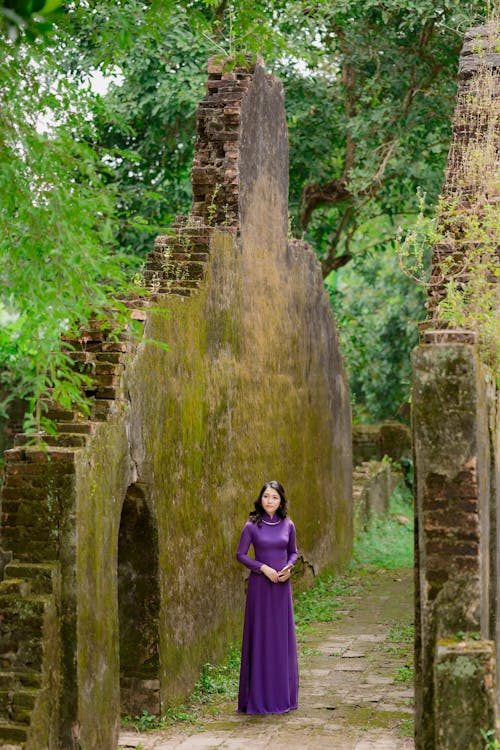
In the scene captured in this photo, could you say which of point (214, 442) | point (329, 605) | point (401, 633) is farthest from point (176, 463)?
point (329, 605)

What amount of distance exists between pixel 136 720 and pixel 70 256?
11.6 feet

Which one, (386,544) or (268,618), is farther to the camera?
(386,544)

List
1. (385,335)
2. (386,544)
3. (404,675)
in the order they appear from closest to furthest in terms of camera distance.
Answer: (404,675), (386,544), (385,335)

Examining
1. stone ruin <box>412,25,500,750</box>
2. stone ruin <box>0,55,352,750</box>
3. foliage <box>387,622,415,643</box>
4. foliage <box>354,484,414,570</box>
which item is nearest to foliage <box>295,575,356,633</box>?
stone ruin <box>0,55,352,750</box>

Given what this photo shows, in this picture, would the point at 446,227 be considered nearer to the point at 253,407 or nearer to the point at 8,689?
the point at 253,407

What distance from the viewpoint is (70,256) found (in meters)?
5.95

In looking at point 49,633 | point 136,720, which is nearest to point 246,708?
point 136,720

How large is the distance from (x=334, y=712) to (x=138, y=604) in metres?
1.56

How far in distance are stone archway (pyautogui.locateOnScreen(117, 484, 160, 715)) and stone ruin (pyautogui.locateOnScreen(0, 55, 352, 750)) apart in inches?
0.4

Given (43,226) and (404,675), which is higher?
(43,226)

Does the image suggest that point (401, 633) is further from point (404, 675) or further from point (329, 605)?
point (404, 675)

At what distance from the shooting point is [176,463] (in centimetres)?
859

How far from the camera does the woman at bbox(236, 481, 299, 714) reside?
26.9 ft

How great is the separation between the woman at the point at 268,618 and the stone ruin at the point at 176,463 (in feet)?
1.72
